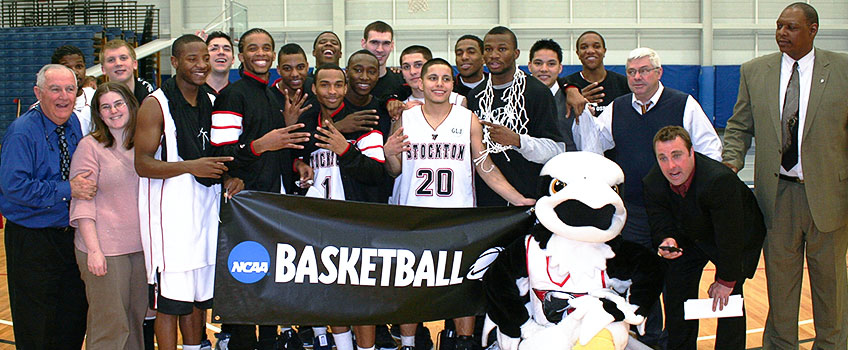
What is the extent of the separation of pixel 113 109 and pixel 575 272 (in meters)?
2.50

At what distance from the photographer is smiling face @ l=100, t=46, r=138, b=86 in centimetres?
411

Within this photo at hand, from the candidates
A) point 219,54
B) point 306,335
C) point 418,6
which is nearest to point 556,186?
point 306,335

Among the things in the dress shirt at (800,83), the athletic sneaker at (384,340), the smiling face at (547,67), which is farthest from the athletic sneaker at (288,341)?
the dress shirt at (800,83)

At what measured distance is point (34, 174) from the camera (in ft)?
11.6

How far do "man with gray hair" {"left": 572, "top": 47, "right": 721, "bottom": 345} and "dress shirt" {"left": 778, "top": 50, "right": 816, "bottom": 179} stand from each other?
0.42m

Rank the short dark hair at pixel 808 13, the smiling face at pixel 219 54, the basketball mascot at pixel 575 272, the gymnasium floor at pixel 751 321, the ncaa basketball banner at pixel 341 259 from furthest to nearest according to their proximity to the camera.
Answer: the gymnasium floor at pixel 751 321 → the smiling face at pixel 219 54 → the short dark hair at pixel 808 13 → the ncaa basketball banner at pixel 341 259 → the basketball mascot at pixel 575 272

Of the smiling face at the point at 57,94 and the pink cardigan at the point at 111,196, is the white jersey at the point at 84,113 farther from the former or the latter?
the pink cardigan at the point at 111,196

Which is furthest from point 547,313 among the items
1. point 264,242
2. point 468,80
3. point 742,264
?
point 468,80

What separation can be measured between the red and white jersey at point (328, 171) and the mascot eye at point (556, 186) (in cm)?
A: 105

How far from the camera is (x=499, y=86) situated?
4184 mm

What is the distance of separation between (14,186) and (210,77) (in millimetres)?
1257

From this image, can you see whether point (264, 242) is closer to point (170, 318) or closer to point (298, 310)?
point (298, 310)

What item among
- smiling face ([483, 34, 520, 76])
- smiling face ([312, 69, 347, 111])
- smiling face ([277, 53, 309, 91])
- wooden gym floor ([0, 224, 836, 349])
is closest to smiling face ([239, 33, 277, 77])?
smiling face ([277, 53, 309, 91])

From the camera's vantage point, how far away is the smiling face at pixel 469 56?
4457 millimetres
